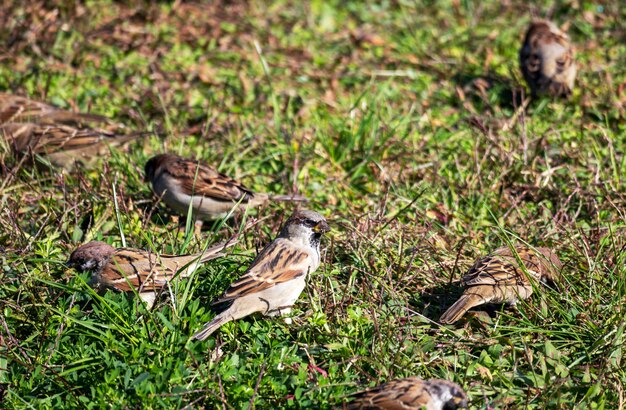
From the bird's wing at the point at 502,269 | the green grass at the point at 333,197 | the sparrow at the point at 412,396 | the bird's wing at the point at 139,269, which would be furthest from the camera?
the bird's wing at the point at 502,269

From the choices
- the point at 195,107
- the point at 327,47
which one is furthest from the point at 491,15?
the point at 195,107

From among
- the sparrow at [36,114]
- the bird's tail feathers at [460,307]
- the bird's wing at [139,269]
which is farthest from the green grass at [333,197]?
the sparrow at [36,114]

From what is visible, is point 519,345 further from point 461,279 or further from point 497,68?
point 497,68

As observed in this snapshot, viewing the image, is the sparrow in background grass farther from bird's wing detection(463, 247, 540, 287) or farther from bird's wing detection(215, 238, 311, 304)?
bird's wing detection(463, 247, 540, 287)

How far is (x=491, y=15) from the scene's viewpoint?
9992 millimetres

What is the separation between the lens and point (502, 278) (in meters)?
5.07

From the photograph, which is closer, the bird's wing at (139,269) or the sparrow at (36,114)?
the bird's wing at (139,269)

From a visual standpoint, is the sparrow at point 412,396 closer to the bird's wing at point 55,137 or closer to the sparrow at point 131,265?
the sparrow at point 131,265

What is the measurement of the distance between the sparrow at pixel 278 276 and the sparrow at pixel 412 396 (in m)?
0.92

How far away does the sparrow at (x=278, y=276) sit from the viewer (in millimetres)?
4742

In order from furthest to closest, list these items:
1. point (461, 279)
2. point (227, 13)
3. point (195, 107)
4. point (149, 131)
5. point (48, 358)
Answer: point (227, 13) → point (195, 107) → point (149, 131) → point (461, 279) → point (48, 358)

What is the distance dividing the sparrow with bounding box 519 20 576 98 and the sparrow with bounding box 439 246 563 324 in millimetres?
3304

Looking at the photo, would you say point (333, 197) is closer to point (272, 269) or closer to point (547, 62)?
point (272, 269)

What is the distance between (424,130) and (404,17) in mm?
2614
